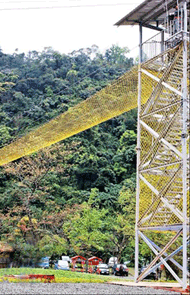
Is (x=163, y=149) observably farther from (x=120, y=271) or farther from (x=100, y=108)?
(x=120, y=271)

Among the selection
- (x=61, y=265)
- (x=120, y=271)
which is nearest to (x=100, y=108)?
(x=120, y=271)

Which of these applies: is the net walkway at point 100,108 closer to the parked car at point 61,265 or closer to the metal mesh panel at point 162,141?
the metal mesh panel at point 162,141

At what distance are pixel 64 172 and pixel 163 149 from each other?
21.5 m

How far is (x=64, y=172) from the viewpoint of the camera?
32.1m

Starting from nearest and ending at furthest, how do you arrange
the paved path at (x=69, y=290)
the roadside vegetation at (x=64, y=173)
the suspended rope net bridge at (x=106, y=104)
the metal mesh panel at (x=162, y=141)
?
the paved path at (x=69, y=290)
the metal mesh panel at (x=162, y=141)
the suspended rope net bridge at (x=106, y=104)
the roadside vegetation at (x=64, y=173)

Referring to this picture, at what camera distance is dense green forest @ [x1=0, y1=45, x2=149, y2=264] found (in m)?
23.4

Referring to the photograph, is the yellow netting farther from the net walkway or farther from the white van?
the white van

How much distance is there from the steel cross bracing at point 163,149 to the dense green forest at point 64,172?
8.78m

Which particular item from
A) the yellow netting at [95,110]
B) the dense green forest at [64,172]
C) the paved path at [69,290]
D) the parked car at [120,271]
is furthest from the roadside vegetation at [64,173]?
the paved path at [69,290]

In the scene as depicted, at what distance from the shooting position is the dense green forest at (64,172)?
23.4m

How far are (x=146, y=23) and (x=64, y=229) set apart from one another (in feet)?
43.8

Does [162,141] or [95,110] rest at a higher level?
[95,110]

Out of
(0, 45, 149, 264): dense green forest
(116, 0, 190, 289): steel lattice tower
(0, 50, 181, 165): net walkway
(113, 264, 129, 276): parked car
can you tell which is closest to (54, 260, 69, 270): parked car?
(0, 45, 149, 264): dense green forest

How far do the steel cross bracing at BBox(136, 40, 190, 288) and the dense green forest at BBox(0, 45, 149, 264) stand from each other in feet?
28.8
